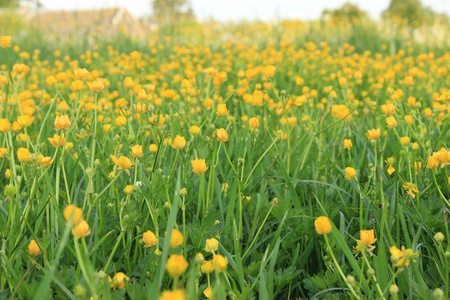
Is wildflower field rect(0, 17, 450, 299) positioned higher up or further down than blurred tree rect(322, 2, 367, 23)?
further down

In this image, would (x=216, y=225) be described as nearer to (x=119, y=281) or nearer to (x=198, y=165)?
(x=198, y=165)

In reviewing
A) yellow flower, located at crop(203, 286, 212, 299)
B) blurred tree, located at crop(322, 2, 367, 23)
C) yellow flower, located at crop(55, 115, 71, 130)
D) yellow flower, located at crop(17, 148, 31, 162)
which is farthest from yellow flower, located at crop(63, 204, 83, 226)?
blurred tree, located at crop(322, 2, 367, 23)

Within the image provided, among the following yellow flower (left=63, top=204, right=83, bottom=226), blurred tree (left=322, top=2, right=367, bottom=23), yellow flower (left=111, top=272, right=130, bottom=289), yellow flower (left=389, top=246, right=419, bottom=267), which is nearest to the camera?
yellow flower (left=63, top=204, right=83, bottom=226)

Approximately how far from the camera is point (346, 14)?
361 inches

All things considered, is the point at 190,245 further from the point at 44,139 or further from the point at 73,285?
the point at 44,139

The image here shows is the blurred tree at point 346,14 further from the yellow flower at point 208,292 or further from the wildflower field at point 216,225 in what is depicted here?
the yellow flower at point 208,292

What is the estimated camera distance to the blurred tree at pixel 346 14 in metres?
8.95

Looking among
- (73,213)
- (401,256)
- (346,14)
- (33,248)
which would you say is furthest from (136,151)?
(346,14)

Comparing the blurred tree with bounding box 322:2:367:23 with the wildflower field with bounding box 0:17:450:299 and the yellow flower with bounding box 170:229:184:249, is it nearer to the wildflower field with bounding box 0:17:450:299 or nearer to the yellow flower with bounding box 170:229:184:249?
the wildflower field with bounding box 0:17:450:299

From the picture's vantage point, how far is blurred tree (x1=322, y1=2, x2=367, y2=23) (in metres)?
8.95

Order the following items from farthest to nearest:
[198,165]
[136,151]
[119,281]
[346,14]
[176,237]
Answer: [346,14]
[136,151]
[198,165]
[119,281]
[176,237]

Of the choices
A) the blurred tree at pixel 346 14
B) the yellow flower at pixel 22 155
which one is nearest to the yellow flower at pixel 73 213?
the yellow flower at pixel 22 155

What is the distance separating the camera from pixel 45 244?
104 centimetres

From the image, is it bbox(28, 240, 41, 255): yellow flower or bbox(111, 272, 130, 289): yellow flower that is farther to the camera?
bbox(28, 240, 41, 255): yellow flower
